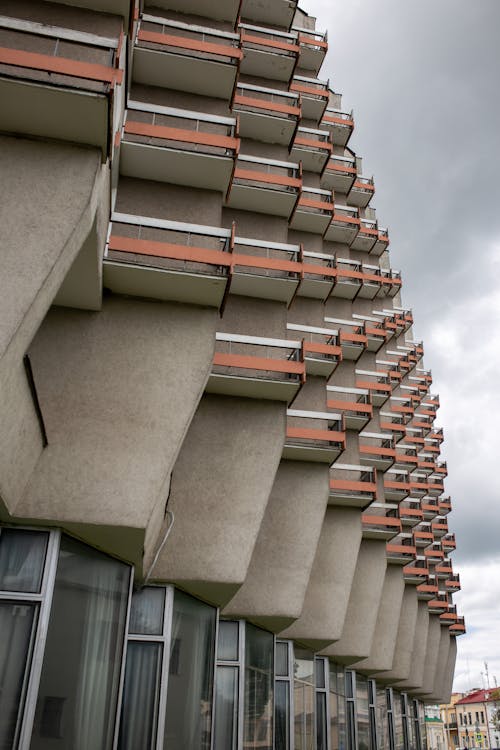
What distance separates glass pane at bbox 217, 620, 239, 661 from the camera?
18.8m

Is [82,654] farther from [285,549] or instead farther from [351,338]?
[351,338]

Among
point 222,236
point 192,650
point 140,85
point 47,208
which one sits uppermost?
point 140,85

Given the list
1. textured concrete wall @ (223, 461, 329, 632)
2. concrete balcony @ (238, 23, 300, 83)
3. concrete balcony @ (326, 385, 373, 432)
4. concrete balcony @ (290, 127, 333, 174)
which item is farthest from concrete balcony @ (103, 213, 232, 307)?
concrete balcony @ (290, 127, 333, 174)

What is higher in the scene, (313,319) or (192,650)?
(313,319)

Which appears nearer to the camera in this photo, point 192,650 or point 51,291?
point 51,291

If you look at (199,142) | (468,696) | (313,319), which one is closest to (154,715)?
(199,142)

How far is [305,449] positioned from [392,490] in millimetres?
15999

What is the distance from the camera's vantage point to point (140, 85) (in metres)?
18.1

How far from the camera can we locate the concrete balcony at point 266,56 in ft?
80.4

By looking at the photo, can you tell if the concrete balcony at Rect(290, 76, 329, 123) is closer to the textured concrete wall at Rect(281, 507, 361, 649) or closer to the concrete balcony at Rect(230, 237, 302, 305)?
the concrete balcony at Rect(230, 237, 302, 305)

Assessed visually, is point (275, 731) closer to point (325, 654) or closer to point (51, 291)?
point (325, 654)

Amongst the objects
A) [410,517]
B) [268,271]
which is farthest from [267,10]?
[410,517]

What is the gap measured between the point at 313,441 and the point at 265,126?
427 inches

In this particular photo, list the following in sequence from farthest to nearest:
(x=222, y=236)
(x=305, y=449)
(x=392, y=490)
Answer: (x=392, y=490) < (x=305, y=449) < (x=222, y=236)
